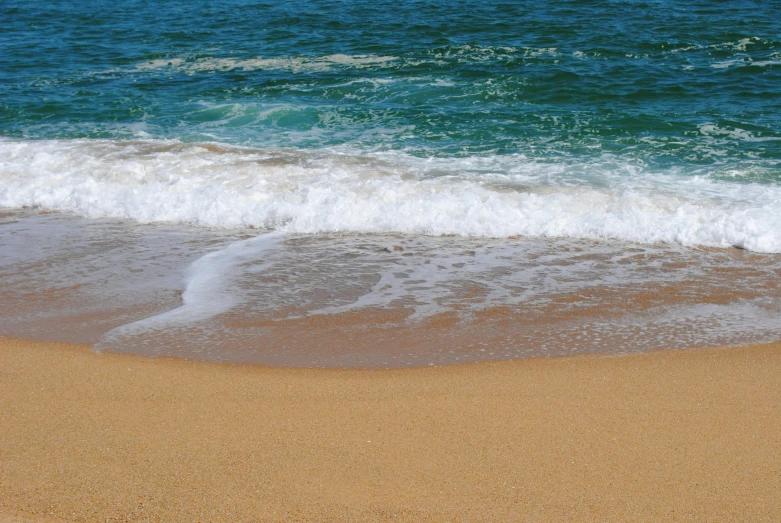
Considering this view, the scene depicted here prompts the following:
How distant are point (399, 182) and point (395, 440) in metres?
4.92

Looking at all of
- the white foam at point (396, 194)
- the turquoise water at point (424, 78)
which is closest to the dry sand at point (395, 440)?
the white foam at point (396, 194)

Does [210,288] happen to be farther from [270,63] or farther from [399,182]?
[270,63]

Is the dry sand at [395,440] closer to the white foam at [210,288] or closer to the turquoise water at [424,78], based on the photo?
the white foam at [210,288]

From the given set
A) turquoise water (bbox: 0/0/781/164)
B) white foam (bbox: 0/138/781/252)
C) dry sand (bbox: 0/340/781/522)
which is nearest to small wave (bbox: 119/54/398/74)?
turquoise water (bbox: 0/0/781/164)

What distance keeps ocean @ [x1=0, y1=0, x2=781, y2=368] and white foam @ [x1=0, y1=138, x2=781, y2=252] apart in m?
0.03

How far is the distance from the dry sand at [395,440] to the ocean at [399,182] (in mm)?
333

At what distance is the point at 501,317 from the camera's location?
5.30 metres

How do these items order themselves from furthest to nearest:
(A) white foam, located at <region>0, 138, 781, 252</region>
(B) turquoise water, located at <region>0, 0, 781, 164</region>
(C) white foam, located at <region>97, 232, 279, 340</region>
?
(B) turquoise water, located at <region>0, 0, 781, 164</region> < (A) white foam, located at <region>0, 138, 781, 252</region> < (C) white foam, located at <region>97, 232, 279, 340</region>

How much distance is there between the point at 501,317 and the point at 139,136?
7.50m

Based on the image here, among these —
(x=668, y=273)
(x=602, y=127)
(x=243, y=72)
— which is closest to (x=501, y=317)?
(x=668, y=273)

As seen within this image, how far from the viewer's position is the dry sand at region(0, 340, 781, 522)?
3.31 m

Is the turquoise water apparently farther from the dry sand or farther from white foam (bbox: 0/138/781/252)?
the dry sand

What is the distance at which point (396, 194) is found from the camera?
8.07 meters

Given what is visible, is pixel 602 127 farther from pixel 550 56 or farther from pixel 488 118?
pixel 550 56
